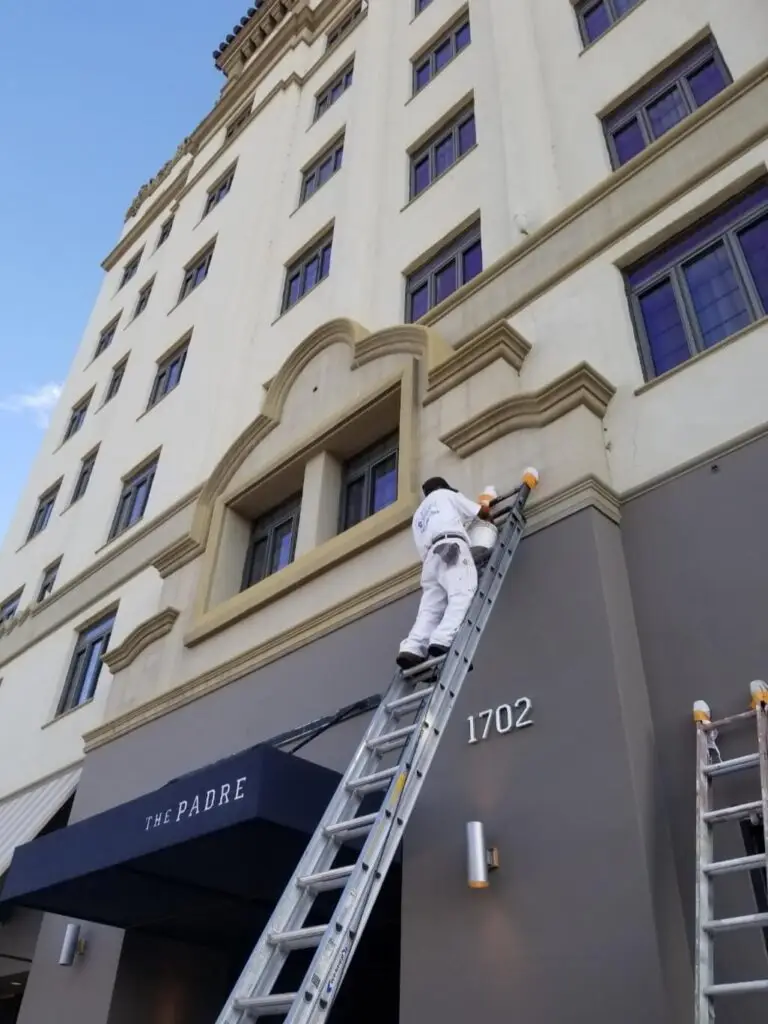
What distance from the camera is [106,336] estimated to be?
80.5 feet

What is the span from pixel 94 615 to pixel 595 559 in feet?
35.6

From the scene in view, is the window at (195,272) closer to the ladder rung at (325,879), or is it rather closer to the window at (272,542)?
the window at (272,542)

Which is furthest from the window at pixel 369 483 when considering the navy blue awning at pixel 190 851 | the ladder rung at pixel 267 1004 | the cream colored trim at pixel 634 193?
the ladder rung at pixel 267 1004

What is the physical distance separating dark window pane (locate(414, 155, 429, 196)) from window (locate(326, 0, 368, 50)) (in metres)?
8.47

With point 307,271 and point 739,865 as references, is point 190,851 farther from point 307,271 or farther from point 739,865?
point 307,271

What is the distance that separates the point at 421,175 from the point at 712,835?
1226cm

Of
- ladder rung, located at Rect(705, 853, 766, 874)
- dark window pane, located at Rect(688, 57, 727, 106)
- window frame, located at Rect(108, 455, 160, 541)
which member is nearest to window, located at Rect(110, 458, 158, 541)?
window frame, located at Rect(108, 455, 160, 541)

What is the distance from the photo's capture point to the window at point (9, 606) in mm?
19078

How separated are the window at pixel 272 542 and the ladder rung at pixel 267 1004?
283 inches

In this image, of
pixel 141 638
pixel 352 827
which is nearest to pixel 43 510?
pixel 141 638

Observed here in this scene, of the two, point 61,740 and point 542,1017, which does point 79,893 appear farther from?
point 61,740

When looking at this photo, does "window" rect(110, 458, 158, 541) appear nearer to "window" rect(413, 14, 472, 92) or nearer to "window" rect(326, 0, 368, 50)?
"window" rect(413, 14, 472, 92)

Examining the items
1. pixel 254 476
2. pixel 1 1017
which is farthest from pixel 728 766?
pixel 1 1017

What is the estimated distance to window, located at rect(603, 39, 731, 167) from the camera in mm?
10188
